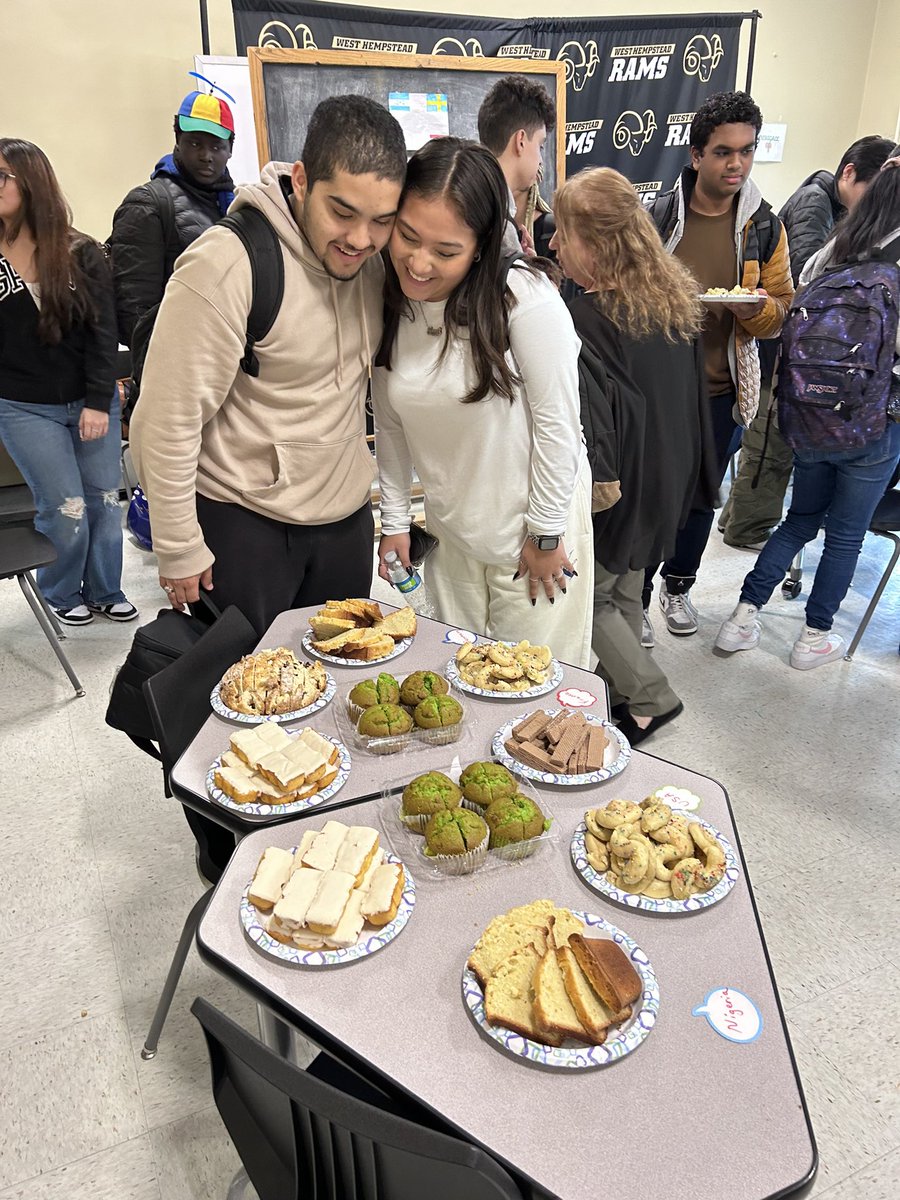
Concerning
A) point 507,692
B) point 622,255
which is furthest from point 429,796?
point 622,255

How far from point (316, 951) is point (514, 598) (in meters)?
1.05

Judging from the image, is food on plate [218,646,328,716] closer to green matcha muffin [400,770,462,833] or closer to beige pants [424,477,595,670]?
green matcha muffin [400,770,462,833]

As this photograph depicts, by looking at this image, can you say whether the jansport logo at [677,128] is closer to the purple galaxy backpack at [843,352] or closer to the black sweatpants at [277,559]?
the purple galaxy backpack at [843,352]

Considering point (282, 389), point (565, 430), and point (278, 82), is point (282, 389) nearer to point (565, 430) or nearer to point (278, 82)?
point (565, 430)

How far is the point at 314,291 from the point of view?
1.50 metres

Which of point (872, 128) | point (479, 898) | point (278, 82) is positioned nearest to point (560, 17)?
point (278, 82)

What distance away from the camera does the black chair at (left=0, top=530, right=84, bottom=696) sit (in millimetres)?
2506

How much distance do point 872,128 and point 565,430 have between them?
651cm

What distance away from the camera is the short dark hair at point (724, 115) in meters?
2.43

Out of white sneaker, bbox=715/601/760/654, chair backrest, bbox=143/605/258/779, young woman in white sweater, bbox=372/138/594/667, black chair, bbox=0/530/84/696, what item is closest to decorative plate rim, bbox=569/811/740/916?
chair backrest, bbox=143/605/258/779

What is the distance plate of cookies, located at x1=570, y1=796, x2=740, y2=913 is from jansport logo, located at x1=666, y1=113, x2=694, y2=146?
5697mm

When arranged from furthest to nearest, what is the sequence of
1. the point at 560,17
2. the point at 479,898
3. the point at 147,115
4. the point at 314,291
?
the point at 560,17 < the point at 147,115 < the point at 314,291 < the point at 479,898

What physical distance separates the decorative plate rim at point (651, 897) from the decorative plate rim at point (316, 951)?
0.23 meters

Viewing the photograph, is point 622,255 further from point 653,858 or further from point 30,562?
point 30,562
